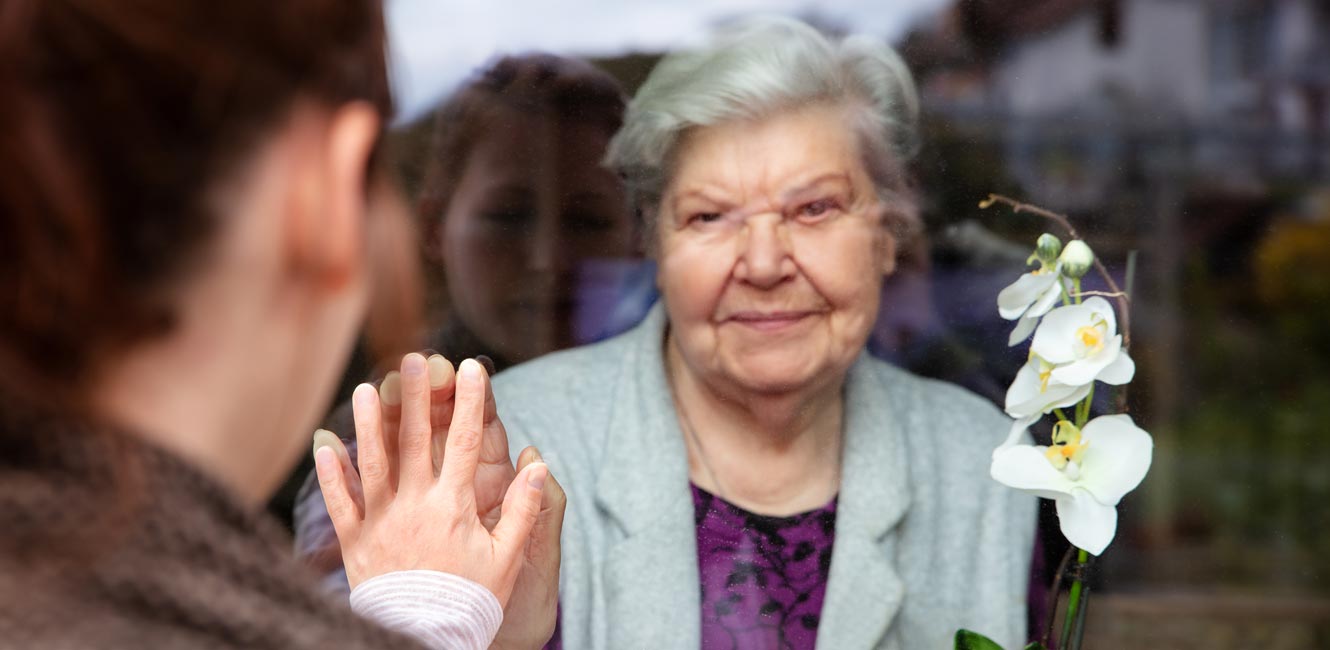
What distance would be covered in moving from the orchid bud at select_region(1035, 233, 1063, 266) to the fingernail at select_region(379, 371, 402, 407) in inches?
30.9

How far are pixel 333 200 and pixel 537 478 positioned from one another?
528 millimetres

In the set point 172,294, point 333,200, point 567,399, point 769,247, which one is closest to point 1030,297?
point 769,247

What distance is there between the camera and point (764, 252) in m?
1.53

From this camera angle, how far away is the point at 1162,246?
1.84 meters

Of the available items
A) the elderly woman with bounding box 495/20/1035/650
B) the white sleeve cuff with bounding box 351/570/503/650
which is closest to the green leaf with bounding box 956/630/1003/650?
the elderly woman with bounding box 495/20/1035/650

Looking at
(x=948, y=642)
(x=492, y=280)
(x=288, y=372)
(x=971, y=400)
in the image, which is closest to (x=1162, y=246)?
(x=971, y=400)

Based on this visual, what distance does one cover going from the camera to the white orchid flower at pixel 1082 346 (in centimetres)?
135

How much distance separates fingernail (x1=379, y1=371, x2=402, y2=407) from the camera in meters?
1.23

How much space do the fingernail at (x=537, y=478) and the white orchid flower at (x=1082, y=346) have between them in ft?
1.95

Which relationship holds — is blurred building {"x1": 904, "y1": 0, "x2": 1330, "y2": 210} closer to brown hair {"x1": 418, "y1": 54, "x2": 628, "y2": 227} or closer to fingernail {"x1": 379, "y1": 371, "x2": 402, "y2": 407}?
brown hair {"x1": 418, "y1": 54, "x2": 628, "y2": 227}

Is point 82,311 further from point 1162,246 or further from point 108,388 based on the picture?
point 1162,246

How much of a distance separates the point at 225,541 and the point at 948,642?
112 cm

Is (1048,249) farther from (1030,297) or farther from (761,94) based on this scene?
(761,94)

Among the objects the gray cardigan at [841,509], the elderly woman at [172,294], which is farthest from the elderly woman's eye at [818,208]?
the elderly woman at [172,294]
